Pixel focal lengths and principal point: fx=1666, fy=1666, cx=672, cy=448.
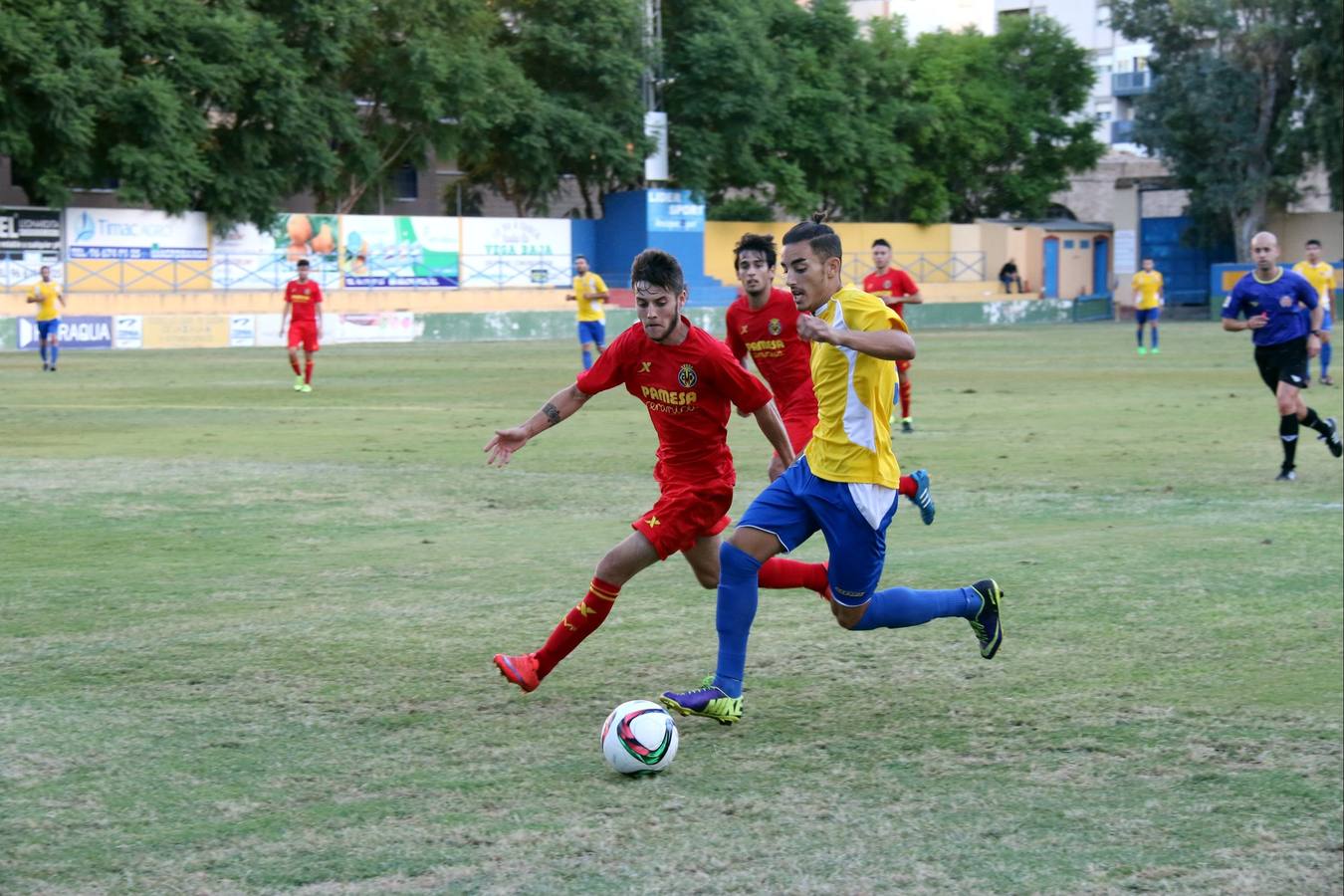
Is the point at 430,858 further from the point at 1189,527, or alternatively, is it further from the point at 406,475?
the point at 406,475

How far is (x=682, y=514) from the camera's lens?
6.91 m

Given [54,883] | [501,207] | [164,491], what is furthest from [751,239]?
[501,207]

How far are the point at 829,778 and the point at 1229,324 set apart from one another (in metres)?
10.6

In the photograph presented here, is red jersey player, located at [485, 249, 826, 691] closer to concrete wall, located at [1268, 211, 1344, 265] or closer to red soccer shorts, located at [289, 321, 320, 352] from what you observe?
red soccer shorts, located at [289, 321, 320, 352]

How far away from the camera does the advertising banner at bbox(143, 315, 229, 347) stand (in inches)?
1593

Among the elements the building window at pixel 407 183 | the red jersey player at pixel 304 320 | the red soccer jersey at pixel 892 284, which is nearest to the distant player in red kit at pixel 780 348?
the red soccer jersey at pixel 892 284

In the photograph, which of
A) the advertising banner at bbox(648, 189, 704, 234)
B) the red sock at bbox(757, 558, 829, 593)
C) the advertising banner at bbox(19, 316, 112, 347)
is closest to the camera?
the red sock at bbox(757, 558, 829, 593)

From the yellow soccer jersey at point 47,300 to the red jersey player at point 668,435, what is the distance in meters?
27.0

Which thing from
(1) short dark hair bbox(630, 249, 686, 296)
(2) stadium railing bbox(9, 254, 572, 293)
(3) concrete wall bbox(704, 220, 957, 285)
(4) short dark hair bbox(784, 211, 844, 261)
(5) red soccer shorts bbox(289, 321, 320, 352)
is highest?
(3) concrete wall bbox(704, 220, 957, 285)

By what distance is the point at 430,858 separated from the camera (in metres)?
5.22

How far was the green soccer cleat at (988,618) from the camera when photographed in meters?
7.23

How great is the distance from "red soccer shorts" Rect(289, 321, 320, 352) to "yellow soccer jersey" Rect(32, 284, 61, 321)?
8198 mm

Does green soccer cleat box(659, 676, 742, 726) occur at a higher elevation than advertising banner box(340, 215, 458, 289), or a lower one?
lower

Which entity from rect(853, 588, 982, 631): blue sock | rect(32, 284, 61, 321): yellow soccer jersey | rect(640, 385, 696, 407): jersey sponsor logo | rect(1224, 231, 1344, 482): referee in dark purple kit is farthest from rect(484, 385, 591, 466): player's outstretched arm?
rect(32, 284, 61, 321): yellow soccer jersey
